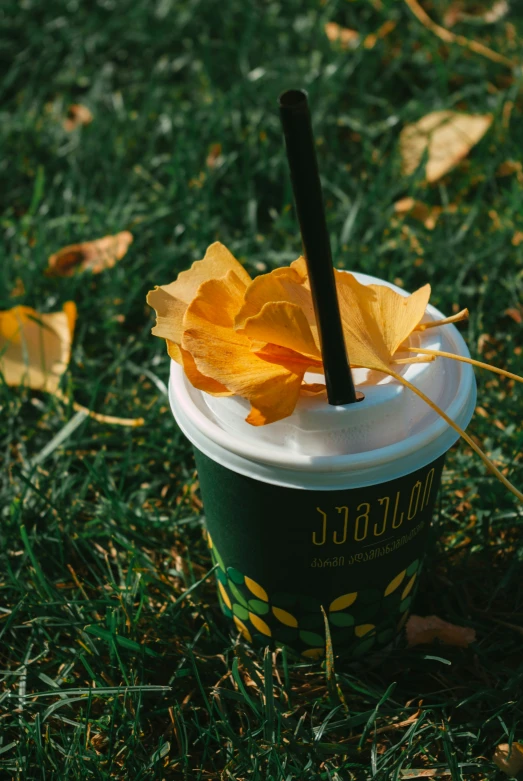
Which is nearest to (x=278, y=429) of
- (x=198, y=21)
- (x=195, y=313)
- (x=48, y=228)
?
(x=195, y=313)

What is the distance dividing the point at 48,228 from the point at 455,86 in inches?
49.3

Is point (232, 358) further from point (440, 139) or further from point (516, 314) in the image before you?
point (440, 139)

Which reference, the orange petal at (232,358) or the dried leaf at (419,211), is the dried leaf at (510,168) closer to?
the dried leaf at (419,211)

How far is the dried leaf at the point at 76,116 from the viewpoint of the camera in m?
2.46

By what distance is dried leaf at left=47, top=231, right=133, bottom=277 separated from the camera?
196 cm

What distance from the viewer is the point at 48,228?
6.86 feet

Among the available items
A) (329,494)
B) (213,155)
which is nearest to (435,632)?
(329,494)

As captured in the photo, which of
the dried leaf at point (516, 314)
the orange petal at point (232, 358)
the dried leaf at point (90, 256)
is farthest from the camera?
the dried leaf at point (90, 256)

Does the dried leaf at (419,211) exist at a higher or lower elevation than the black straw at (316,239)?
lower

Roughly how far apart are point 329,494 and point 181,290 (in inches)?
13.7

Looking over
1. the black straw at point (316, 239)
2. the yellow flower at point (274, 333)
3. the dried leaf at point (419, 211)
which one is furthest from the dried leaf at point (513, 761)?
the dried leaf at point (419, 211)

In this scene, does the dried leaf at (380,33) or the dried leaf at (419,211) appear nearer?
the dried leaf at (419,211)

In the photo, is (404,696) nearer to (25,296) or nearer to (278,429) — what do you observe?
(278,429)

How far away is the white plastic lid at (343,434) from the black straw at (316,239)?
3cm
